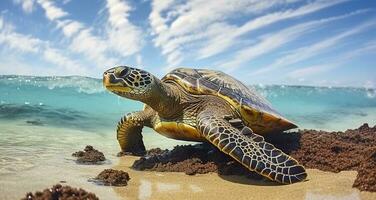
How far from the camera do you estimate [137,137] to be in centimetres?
771

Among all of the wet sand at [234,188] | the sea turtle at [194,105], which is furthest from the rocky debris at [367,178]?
the sea turtle at [194,105]

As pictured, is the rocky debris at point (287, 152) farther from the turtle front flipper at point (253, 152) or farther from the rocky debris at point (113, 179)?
the rocky debris at point (113, 179)

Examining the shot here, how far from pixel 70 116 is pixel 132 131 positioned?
44.0 ft

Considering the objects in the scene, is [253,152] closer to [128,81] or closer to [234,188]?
[234,188]

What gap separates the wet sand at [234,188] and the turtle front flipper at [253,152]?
5.7 inches

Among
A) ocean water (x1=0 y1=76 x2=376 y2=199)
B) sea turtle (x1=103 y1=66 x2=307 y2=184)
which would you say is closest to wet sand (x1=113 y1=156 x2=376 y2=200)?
sea turtle (x1=103 y1=66 x2=307 y2=184)

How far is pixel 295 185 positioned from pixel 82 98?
4326 cm

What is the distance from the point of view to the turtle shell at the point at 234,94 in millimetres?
6262

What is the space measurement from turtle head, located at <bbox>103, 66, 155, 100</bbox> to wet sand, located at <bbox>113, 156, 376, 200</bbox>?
4.48 ft

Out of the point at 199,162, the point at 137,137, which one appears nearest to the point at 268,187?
the point at 199,162

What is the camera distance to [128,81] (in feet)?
19.6

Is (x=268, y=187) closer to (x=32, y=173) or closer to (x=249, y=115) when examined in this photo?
(x=249, y=115)

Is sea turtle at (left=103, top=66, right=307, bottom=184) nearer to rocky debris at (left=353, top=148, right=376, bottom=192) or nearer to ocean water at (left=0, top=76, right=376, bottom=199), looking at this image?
ocean water at (left=0, top=76, right=376, bottom=199)

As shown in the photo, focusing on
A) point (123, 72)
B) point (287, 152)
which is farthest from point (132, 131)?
point (287, 152)
